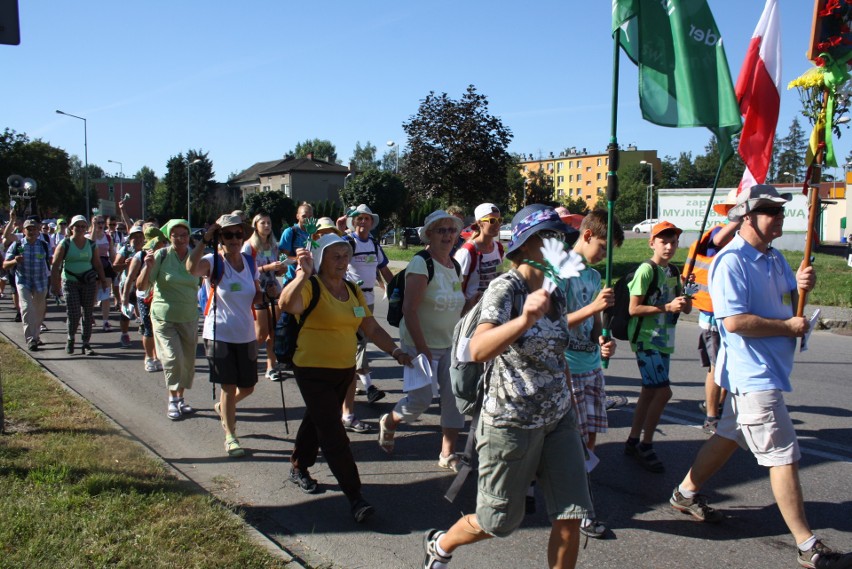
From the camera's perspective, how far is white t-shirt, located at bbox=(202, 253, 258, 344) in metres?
5.79

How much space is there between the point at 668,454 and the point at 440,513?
6.82 feet

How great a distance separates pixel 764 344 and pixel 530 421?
149 centimetres

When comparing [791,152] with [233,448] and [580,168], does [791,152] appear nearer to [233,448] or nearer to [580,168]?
[580,168]

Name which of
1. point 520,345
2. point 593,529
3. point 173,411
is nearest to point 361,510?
point 593,529

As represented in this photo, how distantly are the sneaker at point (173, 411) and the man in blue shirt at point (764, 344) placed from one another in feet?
16.1

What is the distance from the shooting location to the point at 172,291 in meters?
6.77

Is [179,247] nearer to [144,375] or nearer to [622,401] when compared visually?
[144,375]

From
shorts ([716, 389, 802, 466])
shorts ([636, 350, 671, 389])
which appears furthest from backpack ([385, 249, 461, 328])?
shorts ([716, 389, 802, 466])

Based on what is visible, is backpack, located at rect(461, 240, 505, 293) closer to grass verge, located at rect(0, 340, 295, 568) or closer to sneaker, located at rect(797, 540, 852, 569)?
grass verge, located at rect(0, 340, 295, 568)

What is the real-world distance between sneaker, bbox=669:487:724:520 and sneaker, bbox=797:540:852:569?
69 cm

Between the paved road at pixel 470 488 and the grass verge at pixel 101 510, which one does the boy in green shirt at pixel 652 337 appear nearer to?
the paved road at pixel 470 488

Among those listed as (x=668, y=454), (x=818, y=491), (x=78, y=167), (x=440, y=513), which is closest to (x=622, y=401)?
(x=668, y=454)

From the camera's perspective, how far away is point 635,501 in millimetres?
4688

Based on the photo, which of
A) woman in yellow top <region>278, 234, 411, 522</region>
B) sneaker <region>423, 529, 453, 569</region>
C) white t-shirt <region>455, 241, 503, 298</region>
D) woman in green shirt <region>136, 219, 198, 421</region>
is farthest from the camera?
woman in green shirt <region>136, 219, 198, 421</region>
